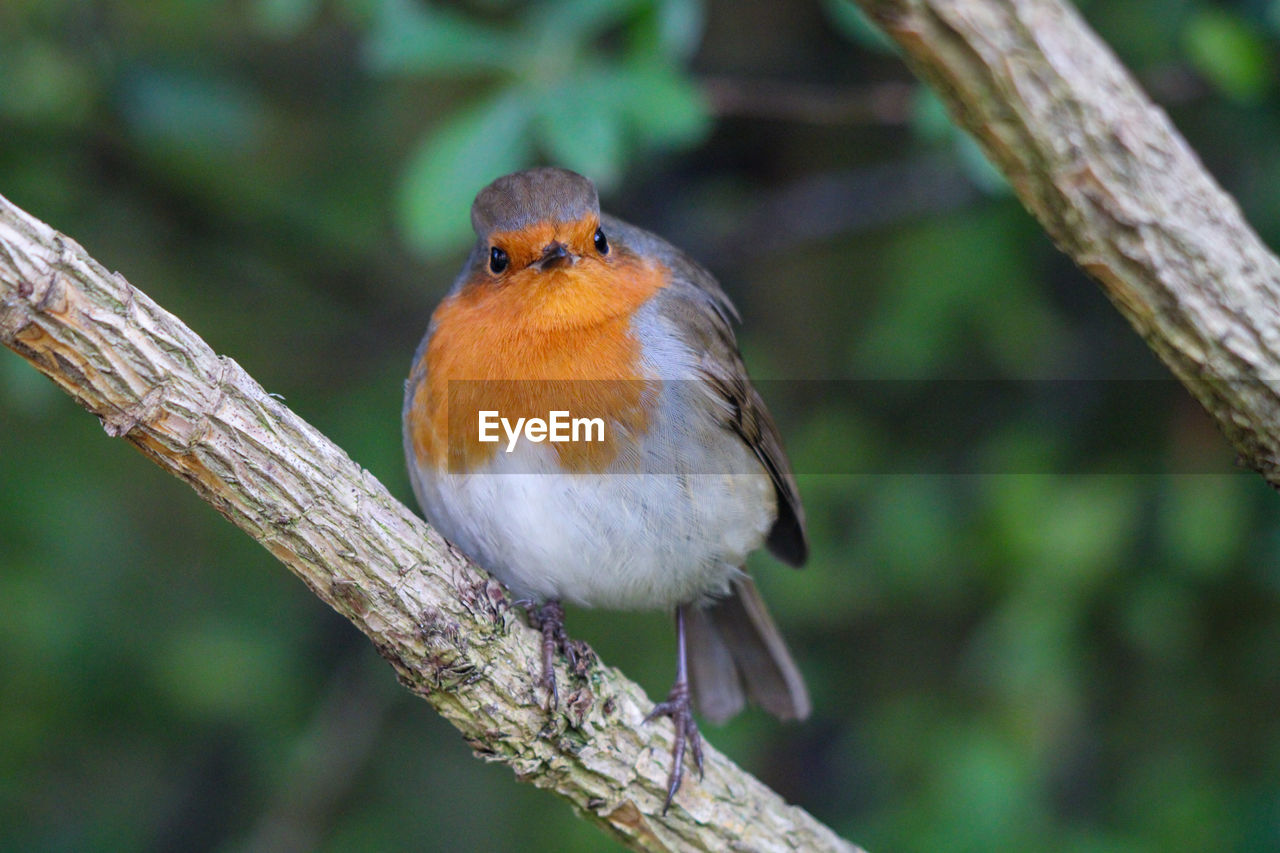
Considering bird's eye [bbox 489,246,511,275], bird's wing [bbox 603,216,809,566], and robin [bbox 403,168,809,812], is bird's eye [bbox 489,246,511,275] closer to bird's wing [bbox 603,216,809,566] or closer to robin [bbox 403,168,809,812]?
robin [bbox 403,168,809,812]

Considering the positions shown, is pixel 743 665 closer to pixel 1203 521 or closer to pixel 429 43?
pixel 1203 521

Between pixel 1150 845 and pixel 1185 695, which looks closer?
pixel 1150 845

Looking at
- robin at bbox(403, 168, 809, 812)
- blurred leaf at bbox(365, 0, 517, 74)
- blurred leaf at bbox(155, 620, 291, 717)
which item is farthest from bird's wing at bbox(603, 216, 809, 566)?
blurred leaf at bbox(155, 620, 291, 717)

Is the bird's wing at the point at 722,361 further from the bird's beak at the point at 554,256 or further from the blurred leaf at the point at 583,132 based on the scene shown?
the bird's beak at the point at 554,256

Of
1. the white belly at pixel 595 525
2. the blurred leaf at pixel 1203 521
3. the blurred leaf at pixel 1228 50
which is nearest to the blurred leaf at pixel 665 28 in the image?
the white belly at pixel 595 525

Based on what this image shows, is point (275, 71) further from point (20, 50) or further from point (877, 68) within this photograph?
point (877, 68)

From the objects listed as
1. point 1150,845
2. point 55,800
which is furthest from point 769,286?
point 55,800
